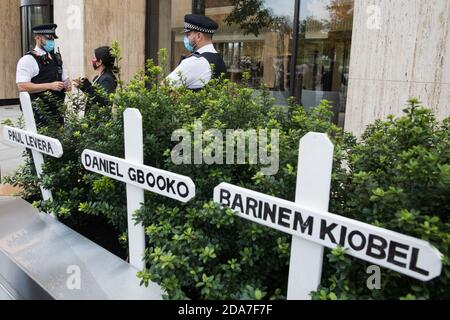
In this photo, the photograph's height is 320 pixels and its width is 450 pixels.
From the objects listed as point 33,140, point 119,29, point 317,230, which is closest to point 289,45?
point 119,29

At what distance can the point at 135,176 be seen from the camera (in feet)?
7.40

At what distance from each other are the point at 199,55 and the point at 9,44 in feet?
38.7

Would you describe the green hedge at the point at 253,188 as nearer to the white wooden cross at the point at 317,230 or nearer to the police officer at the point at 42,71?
the white wooden cross at the point at 317,230

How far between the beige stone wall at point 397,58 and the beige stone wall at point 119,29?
4.09m

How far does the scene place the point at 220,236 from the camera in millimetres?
2010

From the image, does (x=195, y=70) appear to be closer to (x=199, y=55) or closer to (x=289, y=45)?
(x=199, y=55)

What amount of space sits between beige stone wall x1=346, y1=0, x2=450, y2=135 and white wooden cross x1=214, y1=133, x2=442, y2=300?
11.2 ft

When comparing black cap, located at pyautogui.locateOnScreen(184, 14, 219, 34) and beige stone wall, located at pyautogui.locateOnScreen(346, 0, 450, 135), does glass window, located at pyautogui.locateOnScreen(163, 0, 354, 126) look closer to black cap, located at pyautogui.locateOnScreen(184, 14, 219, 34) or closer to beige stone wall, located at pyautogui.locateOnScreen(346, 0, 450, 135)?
beige stone wall, located at pyautogui.locateOnScreen(346, 0, 450, 135)

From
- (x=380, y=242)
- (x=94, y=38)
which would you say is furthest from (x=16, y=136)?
(x=94, y=38)

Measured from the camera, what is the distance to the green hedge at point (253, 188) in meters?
1.48

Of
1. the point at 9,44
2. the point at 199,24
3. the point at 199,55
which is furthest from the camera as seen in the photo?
the point at 9,44

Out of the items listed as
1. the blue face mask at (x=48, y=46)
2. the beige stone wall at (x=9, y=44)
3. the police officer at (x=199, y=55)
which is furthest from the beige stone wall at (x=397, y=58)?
the beige stone wall at (x=9, y=44)

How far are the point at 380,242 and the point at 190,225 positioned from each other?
89 cm
